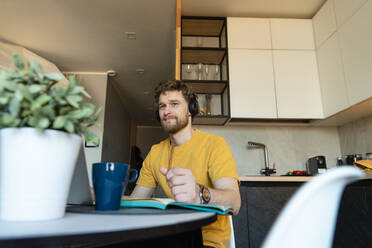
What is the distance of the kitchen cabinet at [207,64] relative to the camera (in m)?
2.64

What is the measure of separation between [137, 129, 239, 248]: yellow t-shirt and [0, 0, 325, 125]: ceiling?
6.05 ft

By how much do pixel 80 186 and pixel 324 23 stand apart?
276 centimetres

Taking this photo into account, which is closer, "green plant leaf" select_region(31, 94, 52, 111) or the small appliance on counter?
"green plant leaf" select_region(31, 94, 52, 111)

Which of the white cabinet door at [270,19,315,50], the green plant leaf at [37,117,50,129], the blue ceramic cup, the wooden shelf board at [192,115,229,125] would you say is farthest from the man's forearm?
the white cabinet door at [270,19,315,50]

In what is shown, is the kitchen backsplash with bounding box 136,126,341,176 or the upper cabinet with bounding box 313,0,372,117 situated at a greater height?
the upper cabinet with bounding box 313,0,372,117

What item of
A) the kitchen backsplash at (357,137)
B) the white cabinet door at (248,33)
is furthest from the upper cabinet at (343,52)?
the white cabinet door at (248,33)

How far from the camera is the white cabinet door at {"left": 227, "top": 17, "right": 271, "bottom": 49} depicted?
273 cm

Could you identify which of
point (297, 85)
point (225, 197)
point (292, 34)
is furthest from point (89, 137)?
point (292, 34)

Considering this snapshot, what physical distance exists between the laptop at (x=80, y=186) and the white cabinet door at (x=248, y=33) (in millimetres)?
2297

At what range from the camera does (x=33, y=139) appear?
0.42 m

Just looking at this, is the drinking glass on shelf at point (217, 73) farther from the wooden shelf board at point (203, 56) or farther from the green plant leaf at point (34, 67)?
the green plant leaf at point (34, 67)

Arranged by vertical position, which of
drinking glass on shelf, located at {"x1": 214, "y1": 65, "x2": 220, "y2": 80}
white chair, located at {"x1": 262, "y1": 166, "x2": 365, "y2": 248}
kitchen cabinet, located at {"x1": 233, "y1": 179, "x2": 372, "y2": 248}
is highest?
drinking glass on shelf, located at {"x1": 214, "y1": 65, "x2": 220, "y2": 80}

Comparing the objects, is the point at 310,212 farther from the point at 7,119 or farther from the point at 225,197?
the point at 225,197

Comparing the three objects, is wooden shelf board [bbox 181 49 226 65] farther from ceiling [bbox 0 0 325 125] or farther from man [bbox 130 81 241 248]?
man [bbox 130 81 241 248]
